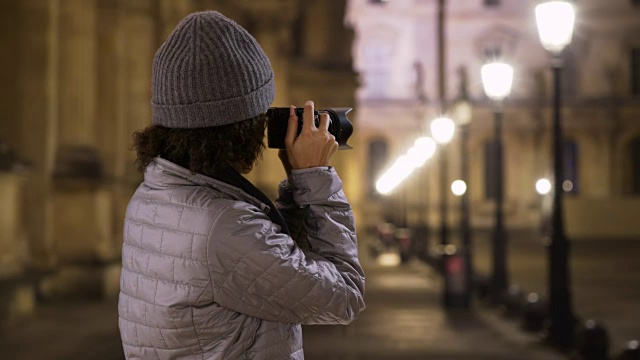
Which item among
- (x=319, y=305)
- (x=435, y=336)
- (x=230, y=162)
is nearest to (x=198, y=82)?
(x=230, y=162)

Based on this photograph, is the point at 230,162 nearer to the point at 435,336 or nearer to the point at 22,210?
the point at 435,336

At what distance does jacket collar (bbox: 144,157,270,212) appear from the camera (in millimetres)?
2748

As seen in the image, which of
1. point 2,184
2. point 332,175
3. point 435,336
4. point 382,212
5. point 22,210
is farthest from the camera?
point 382,212

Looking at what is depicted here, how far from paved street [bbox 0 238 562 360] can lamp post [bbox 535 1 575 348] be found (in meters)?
0.38

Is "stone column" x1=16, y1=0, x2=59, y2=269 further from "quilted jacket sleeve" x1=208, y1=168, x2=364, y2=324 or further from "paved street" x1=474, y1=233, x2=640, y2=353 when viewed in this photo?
"quilted jacket sleeve" x1=208, y1=168, x2=364, y2=324

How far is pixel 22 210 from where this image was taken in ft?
52.7

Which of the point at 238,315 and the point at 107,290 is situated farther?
the point at 107,290

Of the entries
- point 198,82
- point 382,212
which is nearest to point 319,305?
point 198,82

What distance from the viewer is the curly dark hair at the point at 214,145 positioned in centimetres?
274

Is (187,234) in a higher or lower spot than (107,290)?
higher

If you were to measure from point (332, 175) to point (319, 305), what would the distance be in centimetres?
37

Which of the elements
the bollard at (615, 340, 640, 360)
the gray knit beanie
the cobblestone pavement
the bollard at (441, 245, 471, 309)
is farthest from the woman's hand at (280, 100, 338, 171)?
the bollard at (441, 245, 471, 309)

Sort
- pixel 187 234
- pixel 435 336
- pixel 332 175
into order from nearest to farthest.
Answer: pixel 187 234
pixel 332 175
pixel 435 336

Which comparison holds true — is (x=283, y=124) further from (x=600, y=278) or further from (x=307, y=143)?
(x=600, y=278)
